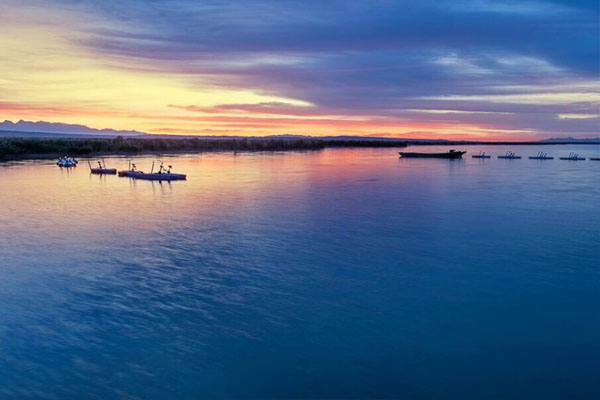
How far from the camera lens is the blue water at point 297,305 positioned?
34.2 feet

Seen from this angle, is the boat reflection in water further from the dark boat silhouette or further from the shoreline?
the shoreline

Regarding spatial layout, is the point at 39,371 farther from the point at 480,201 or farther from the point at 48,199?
the point at 480,201

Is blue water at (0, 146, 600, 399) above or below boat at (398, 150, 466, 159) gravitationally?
below

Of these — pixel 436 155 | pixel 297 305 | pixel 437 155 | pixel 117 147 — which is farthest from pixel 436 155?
pixel 297 305

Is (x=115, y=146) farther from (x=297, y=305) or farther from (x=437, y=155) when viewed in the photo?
(x=297, y=305)

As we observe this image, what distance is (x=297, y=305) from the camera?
1459cm

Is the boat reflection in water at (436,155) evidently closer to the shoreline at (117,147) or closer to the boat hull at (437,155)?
the boat hull at (437,155)

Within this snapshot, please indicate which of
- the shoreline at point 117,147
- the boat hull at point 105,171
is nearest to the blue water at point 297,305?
the boat hull at point 105,171

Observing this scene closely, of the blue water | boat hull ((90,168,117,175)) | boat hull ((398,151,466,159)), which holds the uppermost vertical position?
boat hull ((398,151,466,159))

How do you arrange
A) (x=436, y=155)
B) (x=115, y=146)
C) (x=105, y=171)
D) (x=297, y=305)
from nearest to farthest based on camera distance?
(x=297, y=305) → (x=105, y=171) → (x=115, y=146) → (x=436, y=155)

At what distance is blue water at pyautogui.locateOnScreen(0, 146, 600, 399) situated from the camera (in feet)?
34.2

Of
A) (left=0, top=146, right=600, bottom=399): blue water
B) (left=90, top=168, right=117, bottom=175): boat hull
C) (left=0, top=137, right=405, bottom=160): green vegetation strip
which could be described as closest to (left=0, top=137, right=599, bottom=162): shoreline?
(left=0, top=137, right=405, bottom=160): green vegetation strip

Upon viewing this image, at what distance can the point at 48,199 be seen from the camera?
1435 inches

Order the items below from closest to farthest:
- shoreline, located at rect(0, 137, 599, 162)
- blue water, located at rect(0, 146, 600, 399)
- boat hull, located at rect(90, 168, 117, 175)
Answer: blue water, located at rect(0, 146, 600, 399)
boat hull, located at rect(90, 168, 117, 175)
shoreline, located at rect(0, 137, 599, 162)
